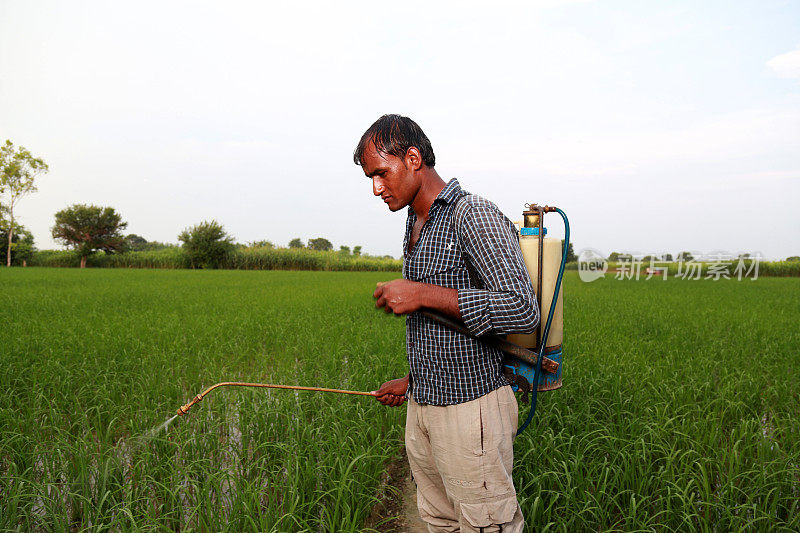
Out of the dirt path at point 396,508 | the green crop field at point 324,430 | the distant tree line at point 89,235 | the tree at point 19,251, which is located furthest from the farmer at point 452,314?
the tree at point 19,251

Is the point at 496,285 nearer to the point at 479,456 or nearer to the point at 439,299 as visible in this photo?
the point at 439,299

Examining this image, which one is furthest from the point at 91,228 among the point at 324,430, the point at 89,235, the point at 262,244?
the point at 324,430

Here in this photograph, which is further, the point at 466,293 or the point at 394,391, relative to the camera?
the point at 394,391

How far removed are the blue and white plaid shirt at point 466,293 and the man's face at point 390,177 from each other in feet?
0.29

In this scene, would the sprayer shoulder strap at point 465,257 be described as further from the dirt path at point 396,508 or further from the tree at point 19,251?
the tree at point 19,251

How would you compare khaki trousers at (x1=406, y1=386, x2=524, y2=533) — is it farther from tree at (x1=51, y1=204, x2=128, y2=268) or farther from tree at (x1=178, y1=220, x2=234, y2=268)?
tree at (x1=51, y1=204, x2=128, y2=268)

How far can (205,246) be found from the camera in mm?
37781

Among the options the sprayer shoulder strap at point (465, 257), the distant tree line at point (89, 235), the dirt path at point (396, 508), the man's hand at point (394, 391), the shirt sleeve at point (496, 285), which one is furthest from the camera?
the distant tree line at point (89, 235)

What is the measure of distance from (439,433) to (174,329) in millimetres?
5920

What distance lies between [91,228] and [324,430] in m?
50.8

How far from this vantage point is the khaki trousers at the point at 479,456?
1295 mm

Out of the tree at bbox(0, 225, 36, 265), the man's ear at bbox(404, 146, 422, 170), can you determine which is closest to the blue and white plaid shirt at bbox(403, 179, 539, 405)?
the man's ear at bbox(404, 146, 422, 170)

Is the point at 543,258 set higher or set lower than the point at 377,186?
lower

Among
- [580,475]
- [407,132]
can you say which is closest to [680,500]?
[580,475]
